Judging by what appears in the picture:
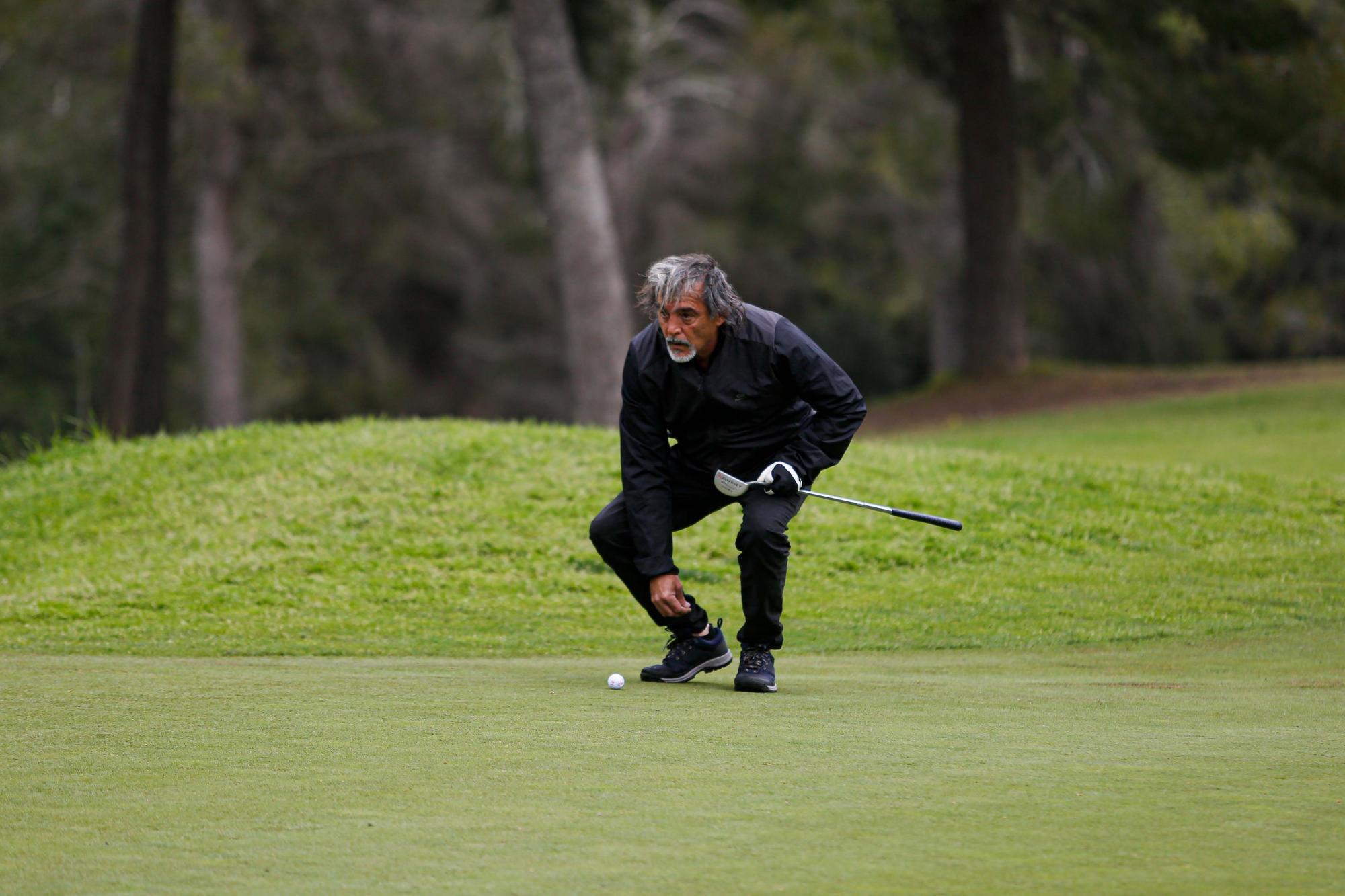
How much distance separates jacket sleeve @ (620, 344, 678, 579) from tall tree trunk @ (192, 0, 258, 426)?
29112mm

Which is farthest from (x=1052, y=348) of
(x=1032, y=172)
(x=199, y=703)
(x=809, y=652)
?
(x=199, y=703)

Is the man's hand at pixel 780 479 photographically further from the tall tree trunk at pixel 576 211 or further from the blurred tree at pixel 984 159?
the blurred tree at pixel 984 159

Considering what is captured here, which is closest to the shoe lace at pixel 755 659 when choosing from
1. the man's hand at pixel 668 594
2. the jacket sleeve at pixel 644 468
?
the man's hand at pixel 668 594

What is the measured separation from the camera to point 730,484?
684cm

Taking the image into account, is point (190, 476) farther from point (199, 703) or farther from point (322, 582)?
point (199, 703)

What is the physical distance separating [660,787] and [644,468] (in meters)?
2.47

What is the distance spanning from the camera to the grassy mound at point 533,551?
10.2 meters

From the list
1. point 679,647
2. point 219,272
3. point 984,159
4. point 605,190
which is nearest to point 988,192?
point 984,159

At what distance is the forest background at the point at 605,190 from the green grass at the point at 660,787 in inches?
420

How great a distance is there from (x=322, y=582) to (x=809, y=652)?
3.70m

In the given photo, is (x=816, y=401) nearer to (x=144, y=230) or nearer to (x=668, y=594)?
(x=668, y=594)

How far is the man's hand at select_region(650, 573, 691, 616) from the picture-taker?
688cm

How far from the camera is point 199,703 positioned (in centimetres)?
637

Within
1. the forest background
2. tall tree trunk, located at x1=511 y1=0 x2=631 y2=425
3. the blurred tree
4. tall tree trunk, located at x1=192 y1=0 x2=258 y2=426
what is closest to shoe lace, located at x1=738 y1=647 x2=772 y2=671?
the forest background
